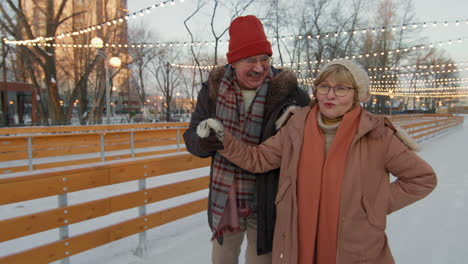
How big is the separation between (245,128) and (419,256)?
248 cm

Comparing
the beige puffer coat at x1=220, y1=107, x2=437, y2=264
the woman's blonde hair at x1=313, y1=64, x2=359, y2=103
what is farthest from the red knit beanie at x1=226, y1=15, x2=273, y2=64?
the beige puffer coat at x1=220, y1=107, x2=437, y2=264

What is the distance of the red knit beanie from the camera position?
63.4 inches

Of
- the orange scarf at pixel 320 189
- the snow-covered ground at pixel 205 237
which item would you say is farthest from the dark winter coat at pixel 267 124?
the snow-covered ground at pixel 205 237

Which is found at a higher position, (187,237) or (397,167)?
(397,167)

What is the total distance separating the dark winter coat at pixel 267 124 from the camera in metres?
1.62

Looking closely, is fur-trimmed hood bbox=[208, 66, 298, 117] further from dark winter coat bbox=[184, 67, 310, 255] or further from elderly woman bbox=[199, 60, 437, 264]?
elderly woman bbox=[199, 60, 437, 264]

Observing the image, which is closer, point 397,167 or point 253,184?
point 397,167

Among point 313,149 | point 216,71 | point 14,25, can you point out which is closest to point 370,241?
point 313,149

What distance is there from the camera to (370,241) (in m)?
1.33

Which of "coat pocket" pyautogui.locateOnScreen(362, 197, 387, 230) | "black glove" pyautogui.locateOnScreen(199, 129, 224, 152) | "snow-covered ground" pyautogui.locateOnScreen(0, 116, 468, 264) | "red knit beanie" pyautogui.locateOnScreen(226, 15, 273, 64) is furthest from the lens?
"snow-covered ground" pyautogui.locateOnScreen(0, 116, 468, 264)

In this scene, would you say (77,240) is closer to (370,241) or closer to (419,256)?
(370,241)

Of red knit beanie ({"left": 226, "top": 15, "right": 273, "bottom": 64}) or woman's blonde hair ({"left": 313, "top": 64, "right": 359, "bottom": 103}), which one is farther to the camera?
red knit beanie ({"left": 226, "top": 15, "right": 273, "bottom": 64})

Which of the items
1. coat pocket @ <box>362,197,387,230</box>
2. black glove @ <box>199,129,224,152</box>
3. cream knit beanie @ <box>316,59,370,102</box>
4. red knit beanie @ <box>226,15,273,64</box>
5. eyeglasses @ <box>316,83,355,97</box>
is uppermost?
red knit beanie @ <box>226,15,273,64</box>

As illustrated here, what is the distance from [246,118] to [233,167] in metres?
0.28
